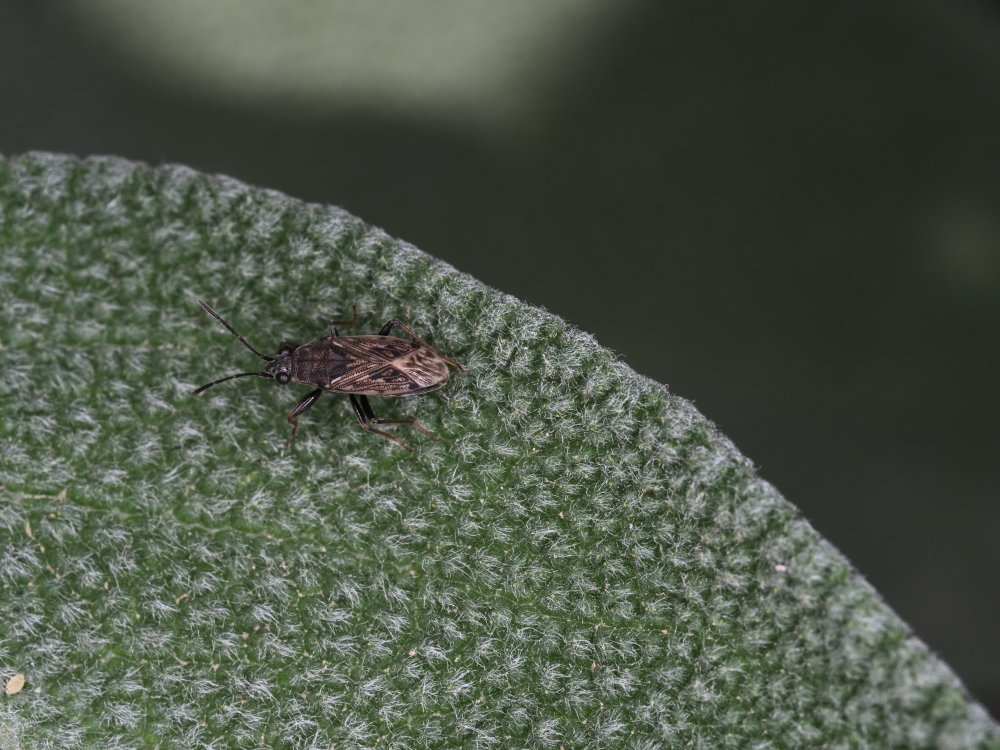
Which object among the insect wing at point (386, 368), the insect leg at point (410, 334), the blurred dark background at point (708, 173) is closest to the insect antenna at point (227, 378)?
the insect wing at point (386, 368)

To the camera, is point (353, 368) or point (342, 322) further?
point (342, 322)

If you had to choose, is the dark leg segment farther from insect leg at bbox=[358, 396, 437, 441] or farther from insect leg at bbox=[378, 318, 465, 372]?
insect leg at bbox=[378, 318, 465, 372]

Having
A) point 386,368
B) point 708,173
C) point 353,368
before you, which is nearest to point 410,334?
point 386,368

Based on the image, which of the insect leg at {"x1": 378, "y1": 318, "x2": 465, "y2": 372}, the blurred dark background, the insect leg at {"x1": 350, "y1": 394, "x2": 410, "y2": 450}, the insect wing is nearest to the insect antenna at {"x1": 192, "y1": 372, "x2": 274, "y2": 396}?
the insect wing

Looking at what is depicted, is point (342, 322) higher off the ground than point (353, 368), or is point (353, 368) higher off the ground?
point (342, 322)

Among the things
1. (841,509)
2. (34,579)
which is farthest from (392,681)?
(841,509)

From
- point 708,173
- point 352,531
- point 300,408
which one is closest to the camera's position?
point 352,531

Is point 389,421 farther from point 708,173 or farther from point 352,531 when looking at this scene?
point 708,173

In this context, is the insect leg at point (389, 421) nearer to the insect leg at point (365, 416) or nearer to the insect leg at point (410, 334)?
the insect leg at point (365, 416)
